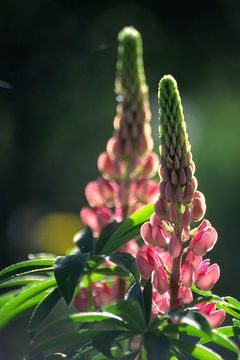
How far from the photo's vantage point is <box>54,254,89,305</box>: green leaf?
0.70 meters

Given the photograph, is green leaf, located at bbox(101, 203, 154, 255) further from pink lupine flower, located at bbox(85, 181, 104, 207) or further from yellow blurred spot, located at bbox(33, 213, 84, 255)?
yellow blurred spot, located at bbox(33, 213, 84, 255)

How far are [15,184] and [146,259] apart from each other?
4.35m

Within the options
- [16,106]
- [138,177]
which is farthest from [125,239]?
[16,106]

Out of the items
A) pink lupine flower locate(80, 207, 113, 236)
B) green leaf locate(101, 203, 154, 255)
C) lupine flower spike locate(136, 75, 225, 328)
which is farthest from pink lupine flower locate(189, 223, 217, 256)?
pink lupine flower locate(80, 207, 113, 236)

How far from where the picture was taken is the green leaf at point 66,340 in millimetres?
663

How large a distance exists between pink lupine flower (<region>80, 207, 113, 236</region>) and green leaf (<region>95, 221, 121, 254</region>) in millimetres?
87

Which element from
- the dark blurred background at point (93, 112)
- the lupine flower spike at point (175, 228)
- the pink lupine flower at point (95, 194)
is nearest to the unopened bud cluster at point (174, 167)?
the lupine flower spike at point (175, 228)

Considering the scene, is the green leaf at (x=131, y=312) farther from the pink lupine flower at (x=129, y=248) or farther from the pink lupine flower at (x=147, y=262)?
the pink lupine flower at (x=129, y=248)

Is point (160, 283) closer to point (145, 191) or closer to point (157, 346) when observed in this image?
point (157, 346)

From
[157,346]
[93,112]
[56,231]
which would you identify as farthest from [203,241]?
[93,112]

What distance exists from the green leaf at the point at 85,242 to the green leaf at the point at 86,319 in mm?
234

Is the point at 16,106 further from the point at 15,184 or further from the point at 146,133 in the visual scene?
the point at 146,133

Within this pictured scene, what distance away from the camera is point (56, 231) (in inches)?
181

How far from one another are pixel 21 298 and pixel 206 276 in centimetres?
29
